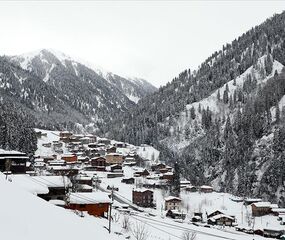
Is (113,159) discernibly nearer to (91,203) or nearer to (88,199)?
(88,199)

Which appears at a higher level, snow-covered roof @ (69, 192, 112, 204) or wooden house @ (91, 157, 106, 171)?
wooden house @ (91, 157, 106, 171)

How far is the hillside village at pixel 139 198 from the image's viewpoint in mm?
44812

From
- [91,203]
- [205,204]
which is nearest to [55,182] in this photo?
[91,203]

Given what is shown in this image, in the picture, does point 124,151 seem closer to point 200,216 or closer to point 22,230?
point 200,216

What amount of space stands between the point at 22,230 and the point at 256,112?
188968mm

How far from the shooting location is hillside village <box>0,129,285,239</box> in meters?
44.8

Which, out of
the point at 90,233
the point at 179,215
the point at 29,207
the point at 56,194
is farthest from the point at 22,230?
the point at 179,215

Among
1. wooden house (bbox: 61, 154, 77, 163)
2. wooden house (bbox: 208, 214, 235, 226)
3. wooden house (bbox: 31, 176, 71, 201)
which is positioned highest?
wooden house (bbox: 61, 154, 77, 163)

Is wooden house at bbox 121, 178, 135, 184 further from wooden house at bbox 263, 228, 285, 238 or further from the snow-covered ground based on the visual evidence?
wooden house at bbox 263, 228, 285, 238

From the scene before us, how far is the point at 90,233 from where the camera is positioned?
1174cm

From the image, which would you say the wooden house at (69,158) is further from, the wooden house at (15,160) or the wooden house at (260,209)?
the wooden house at (15,160)

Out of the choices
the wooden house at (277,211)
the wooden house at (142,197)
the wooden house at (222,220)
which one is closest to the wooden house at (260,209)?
the wooden house at (277,211)

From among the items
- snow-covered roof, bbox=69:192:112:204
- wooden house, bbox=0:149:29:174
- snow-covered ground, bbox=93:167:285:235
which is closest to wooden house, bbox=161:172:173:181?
snow-covered ground, bbox=93:167:285:235

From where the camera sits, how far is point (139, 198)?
8450cm
